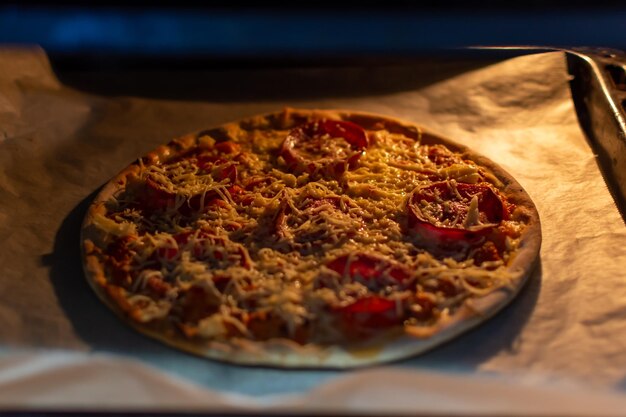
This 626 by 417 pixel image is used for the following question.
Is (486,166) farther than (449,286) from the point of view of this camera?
Yes

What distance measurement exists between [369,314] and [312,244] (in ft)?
1.24

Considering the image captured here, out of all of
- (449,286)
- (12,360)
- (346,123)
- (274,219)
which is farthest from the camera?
(346,123)

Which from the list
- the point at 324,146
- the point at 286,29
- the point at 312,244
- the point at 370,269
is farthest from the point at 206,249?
the point at 286,29

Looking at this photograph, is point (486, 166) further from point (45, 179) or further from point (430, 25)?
point (45, 179)

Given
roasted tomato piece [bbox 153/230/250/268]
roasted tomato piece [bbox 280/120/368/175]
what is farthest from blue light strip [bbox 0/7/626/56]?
roasted tomato piece [bbox 280/120/368/175]

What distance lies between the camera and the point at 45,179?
2.89 metres

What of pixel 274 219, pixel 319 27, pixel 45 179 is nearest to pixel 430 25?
pixel 319 27

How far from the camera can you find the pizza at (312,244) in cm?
201

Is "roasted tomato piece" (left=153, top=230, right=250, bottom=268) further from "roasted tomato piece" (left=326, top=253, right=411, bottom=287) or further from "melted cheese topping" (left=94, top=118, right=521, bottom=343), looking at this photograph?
"roasted tomato piece" (left=326, top=253, right=411, bottom=287)

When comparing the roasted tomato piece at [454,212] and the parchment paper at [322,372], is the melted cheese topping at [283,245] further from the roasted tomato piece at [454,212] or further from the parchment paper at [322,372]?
the parchment paper at [322,372]

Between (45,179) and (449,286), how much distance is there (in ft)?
5.66

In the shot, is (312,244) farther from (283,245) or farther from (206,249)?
(206,249)

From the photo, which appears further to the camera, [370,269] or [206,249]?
[206,249]

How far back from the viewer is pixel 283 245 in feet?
7.57
